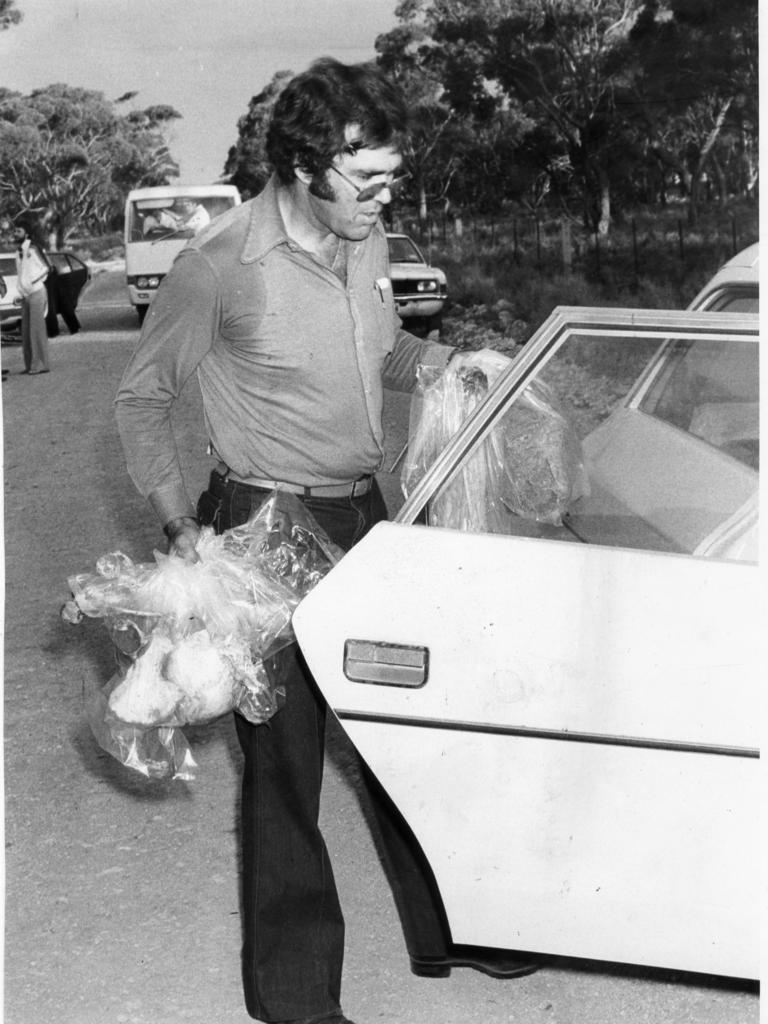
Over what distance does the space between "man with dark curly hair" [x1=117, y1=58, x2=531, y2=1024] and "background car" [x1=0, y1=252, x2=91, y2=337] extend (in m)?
19.1

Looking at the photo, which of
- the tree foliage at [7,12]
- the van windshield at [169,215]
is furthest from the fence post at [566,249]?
the tree foliage at [7,12]

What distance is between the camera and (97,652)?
Result: 17.1ft

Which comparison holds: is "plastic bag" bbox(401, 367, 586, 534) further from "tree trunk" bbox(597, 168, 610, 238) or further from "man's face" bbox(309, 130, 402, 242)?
"tree trunk" bbox(597, 168, 610, 238)

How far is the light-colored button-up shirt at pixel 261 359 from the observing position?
2.39 meters

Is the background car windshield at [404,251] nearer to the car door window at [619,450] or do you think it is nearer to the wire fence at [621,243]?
the wire fence at [621,243]

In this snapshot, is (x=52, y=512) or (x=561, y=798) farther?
(x=52, y=512)

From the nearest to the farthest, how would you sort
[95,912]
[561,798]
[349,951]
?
1. [561,798]
2. [349,951]
3. [95,912]

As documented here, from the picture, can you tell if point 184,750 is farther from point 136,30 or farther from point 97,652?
point 136,30

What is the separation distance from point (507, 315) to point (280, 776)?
17.0 meters

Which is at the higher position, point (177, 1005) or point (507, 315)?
point (177, 1005)

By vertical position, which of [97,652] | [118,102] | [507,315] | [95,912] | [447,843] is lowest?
[118,102]

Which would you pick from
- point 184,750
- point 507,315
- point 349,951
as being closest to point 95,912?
point 349,951

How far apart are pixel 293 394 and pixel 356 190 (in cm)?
35

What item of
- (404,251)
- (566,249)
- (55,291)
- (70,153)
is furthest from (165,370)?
(70,153)
